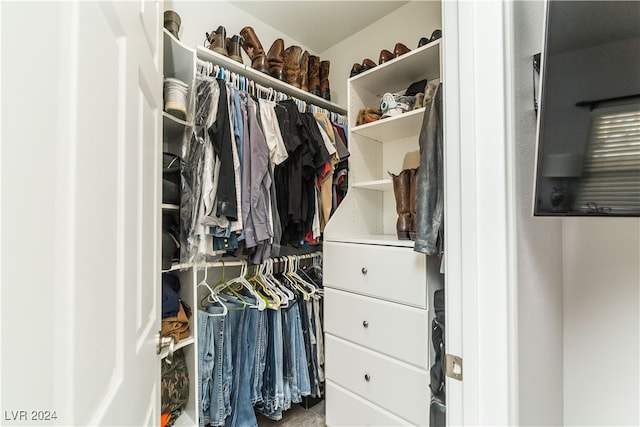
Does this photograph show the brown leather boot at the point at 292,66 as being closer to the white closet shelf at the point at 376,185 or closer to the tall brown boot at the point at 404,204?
the white closet shelf at the point at 376,185

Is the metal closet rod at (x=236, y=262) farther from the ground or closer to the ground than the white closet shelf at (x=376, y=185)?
closer to the ground

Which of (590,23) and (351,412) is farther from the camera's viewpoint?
(351,412)

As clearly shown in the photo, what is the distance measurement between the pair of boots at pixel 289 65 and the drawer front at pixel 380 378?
1603mm

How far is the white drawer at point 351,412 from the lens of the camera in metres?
1.30

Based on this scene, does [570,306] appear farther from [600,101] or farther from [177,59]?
[177,59]

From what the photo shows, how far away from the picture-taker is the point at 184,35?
65.4 inches

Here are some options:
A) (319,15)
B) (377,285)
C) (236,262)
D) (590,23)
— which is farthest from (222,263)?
(319,15)

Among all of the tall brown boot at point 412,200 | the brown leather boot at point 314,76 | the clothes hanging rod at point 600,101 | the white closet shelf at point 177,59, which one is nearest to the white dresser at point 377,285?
the tall brown boot at point 412,200

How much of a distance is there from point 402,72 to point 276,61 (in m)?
0.78

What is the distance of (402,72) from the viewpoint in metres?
1.65

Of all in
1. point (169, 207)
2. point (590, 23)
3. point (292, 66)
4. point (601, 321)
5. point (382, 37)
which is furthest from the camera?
point (382, 37)

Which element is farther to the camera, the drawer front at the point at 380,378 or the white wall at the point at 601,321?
the drawer front at the point at 380,378

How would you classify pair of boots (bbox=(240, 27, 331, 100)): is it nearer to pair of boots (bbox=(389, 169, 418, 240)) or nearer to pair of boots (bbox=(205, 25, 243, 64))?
pair of boots (bbox=(205, 25, 243, 64))

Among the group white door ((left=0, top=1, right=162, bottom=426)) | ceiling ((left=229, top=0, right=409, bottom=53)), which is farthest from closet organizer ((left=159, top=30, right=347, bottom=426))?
white door ((left=0, top=1, right=162, bottom=426))
